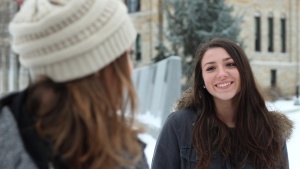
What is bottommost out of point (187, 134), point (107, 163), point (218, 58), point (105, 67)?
point (187, 134)

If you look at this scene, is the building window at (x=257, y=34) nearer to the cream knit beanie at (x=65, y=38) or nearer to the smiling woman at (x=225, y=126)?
the smiling woman at (x=225, y=126)

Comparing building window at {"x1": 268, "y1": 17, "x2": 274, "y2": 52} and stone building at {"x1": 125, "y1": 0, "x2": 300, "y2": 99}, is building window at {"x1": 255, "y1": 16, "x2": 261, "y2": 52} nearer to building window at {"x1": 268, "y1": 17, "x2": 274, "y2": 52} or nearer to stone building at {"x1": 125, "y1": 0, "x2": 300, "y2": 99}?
stone building at {"x1": 125, "y1": 0, "x2": 300, "y2": 99}

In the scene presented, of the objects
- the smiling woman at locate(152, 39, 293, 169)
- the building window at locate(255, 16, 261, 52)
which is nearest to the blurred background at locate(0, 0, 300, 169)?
the building window at locate(255, 16, 261, 52)

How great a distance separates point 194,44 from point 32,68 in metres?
20.2

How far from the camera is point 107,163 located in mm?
1425

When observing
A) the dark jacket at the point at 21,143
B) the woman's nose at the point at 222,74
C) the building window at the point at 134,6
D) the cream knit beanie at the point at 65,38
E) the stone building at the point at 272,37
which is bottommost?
the stone building at the point at 272,37

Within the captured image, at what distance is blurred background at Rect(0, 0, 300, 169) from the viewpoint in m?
14.6

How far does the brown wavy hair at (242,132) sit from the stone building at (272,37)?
27.0 metres

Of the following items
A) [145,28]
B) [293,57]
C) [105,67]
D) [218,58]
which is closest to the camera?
[105,67]

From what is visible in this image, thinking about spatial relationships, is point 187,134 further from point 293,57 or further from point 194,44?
point 293,57

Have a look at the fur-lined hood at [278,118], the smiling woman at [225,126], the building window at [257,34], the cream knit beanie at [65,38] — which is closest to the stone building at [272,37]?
the building window at [257,34]

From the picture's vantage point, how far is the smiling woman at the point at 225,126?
2.77 metres

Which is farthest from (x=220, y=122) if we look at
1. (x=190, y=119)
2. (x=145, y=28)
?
(x=145, y=28)

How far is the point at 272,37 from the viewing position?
33.2 metres
